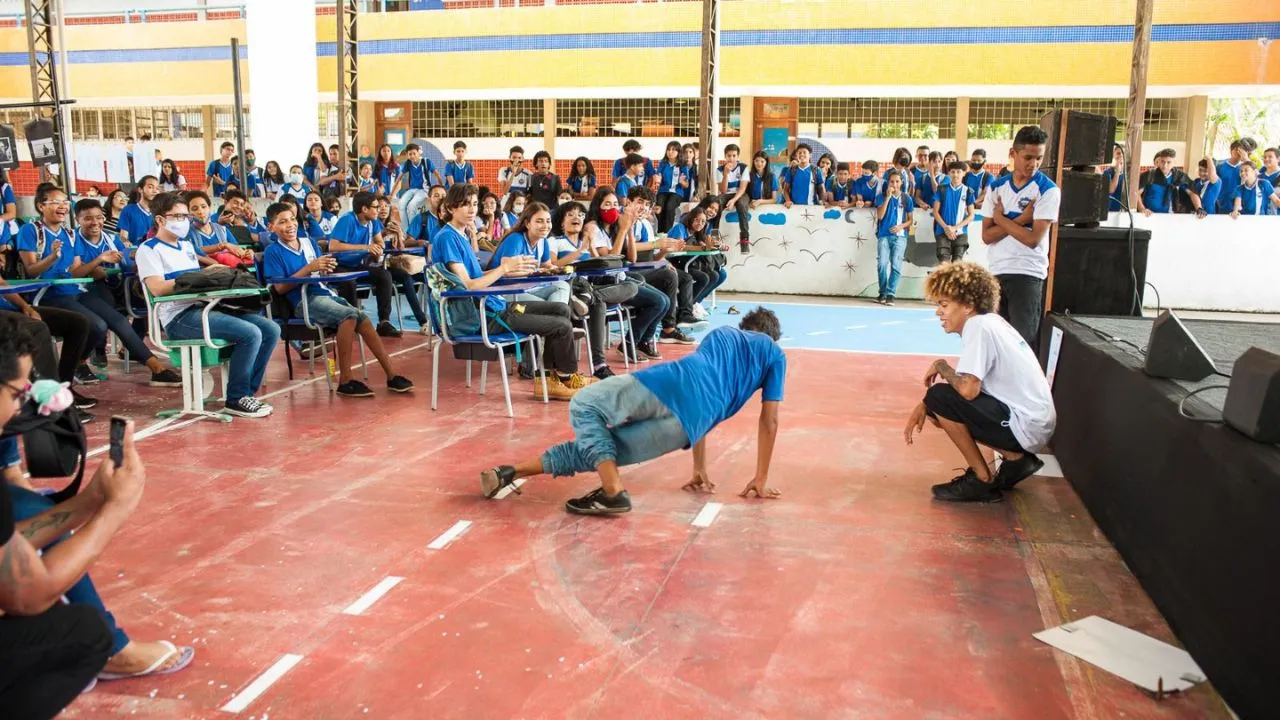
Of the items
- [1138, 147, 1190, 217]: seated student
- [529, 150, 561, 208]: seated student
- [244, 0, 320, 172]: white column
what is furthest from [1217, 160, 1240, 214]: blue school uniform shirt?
[244, 0, 320, 172]: white column

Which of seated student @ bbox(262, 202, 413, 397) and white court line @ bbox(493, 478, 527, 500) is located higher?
seated student @ bbox(262, 202, 413, 397)

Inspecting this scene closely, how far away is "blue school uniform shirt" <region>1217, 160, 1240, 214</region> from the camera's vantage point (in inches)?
453

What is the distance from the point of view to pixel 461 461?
5.05 meters

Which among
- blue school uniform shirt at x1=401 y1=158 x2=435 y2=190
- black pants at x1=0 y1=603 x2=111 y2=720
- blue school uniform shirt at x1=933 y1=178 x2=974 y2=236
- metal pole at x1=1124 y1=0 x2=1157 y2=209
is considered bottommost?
black pants at x1=0 y1=603 x2=111 y2=720

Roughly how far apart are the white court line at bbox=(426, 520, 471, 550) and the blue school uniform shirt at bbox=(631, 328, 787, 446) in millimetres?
924

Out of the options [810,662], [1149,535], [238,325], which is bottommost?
[810,662]

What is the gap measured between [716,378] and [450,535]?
1.23 meters

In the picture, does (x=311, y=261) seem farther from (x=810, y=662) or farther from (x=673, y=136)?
(x=673, y=136)

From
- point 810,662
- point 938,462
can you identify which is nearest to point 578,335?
point 938,462

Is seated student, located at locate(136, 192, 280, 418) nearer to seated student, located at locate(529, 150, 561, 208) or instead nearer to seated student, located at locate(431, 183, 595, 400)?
seated student, located at locate(431, 183, 595, 400)

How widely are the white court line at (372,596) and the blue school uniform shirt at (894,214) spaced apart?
30.4 feet

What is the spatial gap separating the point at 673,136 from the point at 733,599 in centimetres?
1782

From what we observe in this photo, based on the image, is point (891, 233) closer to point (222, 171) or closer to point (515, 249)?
point (515, 249)

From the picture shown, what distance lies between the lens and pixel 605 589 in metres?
3.48
